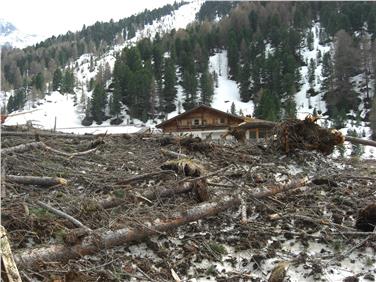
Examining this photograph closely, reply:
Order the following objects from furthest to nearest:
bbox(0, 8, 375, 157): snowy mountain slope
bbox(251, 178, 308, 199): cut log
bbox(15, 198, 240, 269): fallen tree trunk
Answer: bbox(0, 8, 375, 157): snowy mountain slope
bbox(251, 178, 308, 199): cut log
bbox(15, 198, 240, 269): fallen tree trunk

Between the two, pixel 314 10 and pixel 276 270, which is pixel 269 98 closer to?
pixel 314 10

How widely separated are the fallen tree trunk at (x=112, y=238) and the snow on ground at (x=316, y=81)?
6210cm

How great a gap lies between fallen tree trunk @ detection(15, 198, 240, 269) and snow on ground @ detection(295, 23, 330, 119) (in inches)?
2445

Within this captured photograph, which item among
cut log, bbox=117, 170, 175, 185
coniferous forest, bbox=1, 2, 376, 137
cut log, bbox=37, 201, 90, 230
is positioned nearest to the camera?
cut log, bbox=37, 201, 90, 230

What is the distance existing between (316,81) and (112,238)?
291 ft

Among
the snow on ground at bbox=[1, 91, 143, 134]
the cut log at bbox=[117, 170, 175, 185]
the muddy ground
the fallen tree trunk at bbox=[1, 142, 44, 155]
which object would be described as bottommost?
the muddy ground

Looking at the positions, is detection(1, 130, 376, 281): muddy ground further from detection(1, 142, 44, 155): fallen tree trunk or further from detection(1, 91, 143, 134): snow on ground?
detection(1, 91, 143, 134): snow on ground

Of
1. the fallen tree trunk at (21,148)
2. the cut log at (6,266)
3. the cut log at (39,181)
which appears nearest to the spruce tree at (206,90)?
the fallen tree trunk at (21,148)

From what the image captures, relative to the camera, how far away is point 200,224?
481cm

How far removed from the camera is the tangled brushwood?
7.80 metres

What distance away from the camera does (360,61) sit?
83938 mm

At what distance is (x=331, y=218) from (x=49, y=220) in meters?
3.03

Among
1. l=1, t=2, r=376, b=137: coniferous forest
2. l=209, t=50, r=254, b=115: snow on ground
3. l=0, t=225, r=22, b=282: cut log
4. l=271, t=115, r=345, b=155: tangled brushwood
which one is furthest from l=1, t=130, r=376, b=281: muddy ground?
l=209, t=50, r=254, b=115: snow on ground

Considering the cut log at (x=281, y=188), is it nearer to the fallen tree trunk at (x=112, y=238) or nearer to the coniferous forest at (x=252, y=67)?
the fallen tree trunk at (x=112, y=238)
